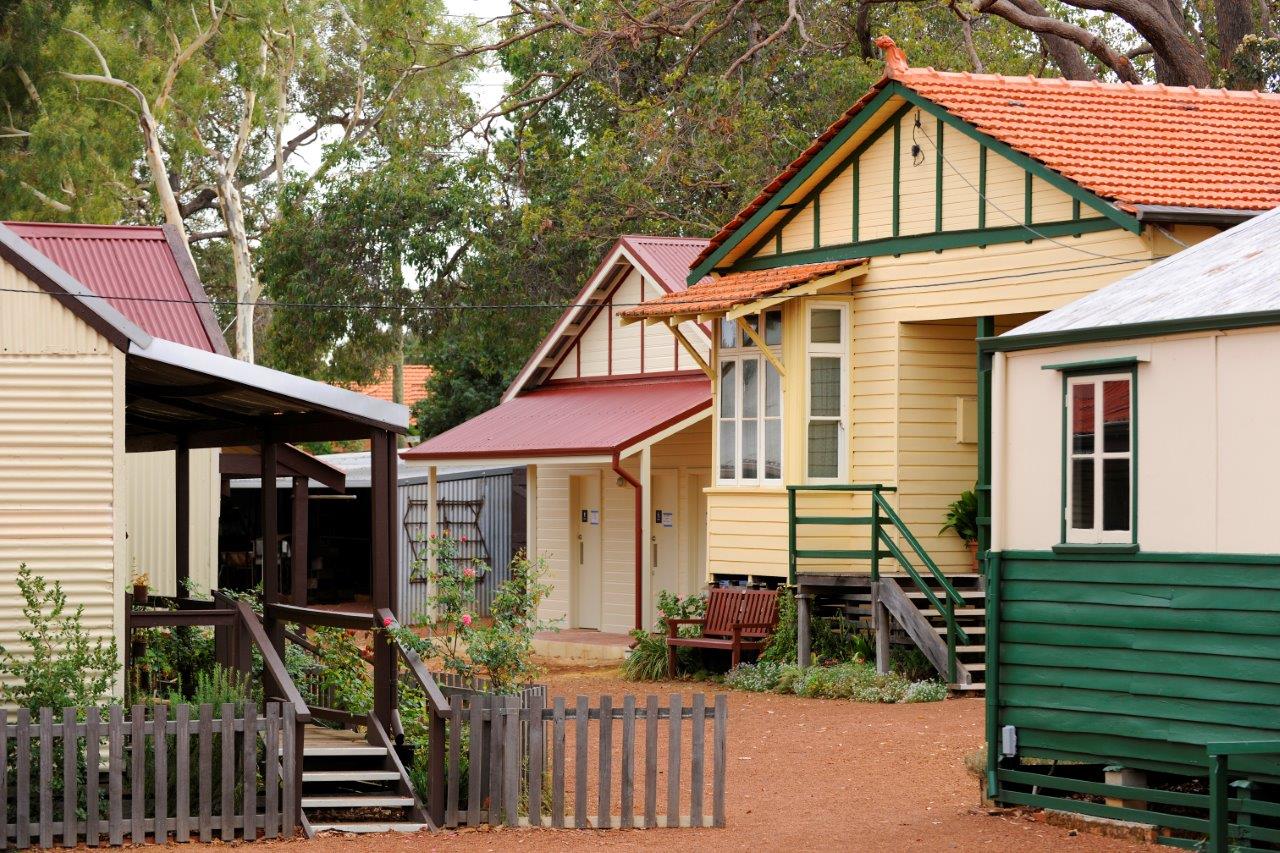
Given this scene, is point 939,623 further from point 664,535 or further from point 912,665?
point 664,535

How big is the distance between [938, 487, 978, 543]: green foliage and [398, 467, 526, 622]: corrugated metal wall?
1235cm

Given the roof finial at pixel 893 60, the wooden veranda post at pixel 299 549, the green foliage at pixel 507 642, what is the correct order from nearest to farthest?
the green foliage at pixel 507 642, the wooden veranda post at pixel 299 549, the roof finial at pixel 893 60

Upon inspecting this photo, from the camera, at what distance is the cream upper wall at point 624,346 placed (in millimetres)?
26609

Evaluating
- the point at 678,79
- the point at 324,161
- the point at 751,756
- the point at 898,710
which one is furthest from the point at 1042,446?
the point at 324,161

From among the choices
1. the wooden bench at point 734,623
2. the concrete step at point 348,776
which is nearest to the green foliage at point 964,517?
the wooden bench at point 734,623

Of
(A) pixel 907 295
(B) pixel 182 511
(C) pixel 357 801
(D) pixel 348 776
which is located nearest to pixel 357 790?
(D) pixel 348 776

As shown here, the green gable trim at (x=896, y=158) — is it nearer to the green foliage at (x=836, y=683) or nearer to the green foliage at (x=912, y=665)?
the green foliage at (x=912, y=665)

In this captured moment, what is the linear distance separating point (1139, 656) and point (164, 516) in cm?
1398

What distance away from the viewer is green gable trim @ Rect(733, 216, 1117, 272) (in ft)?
59.2

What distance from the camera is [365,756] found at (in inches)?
508

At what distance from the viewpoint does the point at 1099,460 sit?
11641 millimetres

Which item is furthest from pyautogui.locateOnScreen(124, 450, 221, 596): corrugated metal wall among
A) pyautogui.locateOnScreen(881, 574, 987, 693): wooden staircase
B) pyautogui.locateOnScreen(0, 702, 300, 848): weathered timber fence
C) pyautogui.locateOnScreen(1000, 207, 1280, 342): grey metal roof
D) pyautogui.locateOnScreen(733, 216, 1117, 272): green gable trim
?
pyautogui.locateOnScreen(1000, 207, 1280, 342): grey metal roof

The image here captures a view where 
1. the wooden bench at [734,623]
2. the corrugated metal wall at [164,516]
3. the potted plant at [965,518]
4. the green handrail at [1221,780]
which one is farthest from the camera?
the corrugated metal wall at [164,516]

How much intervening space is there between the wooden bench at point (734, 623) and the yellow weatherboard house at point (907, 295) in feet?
1.25
